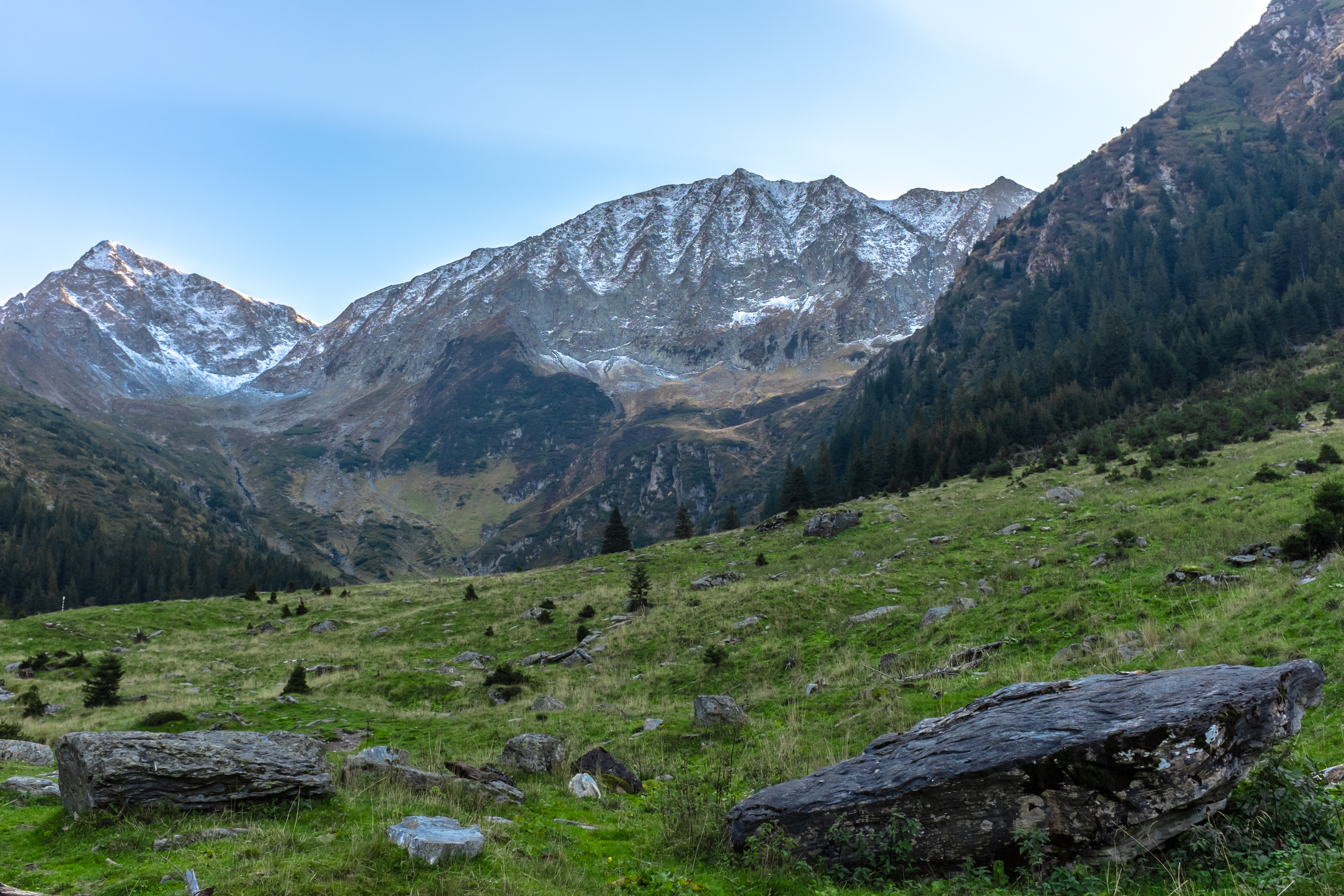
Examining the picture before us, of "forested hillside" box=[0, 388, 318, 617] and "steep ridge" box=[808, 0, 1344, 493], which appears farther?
"forested hillside" box=[0, 388, 318, 617]

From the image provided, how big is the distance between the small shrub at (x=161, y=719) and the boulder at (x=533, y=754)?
1160 cm

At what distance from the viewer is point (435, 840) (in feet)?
22.1

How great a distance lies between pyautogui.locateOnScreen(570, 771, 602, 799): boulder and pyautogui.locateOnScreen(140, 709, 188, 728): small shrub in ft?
45.3

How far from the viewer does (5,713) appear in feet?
65.3

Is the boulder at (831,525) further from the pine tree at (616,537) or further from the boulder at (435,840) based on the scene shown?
the boulder at (435,840)

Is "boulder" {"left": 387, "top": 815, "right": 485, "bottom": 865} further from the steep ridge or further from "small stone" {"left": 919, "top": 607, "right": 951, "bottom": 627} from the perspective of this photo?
the steep ridge

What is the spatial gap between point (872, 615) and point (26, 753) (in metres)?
21.6

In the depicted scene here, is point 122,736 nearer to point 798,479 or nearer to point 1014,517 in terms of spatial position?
point 1014,517

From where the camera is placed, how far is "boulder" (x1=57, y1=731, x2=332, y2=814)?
25.1ft

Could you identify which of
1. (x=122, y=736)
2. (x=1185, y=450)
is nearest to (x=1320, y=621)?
(x=122, y=736)

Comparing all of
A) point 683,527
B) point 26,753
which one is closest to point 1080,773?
point 26,753

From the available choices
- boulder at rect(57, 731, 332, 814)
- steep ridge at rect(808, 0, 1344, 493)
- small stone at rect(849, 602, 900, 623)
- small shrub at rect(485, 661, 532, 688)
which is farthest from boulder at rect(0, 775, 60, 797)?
steep ridge at rect(808, 0, 1344, 493)

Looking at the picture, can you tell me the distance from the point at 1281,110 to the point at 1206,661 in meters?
255

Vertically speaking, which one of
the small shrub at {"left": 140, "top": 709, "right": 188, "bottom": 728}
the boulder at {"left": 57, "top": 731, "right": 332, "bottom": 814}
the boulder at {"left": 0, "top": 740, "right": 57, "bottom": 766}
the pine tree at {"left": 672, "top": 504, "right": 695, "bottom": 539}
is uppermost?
the boulder at {"left": 57, "top": 731, "right": 332, "bottom": 814}
